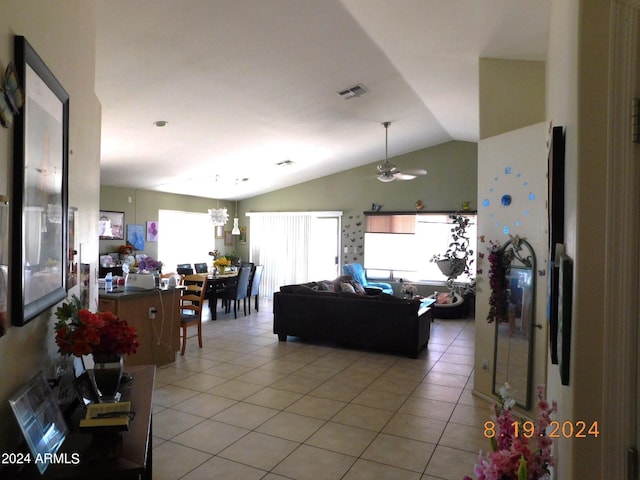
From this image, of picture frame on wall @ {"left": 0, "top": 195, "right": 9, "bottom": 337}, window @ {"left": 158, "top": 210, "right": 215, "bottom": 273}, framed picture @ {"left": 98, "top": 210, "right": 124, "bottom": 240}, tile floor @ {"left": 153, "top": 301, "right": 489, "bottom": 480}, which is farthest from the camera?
window @ {"left": 158, "top": 210, "right": 215, "bottom": 273}

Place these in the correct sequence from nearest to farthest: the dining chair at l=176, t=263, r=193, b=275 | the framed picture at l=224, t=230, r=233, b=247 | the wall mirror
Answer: the wall mirror < the dining chair at l=176, t=263, r=193, b=275 < the framed picture at l=224, t=230, r=233, b=247

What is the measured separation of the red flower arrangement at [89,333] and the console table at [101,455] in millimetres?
270

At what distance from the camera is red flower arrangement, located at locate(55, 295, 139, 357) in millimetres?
1639

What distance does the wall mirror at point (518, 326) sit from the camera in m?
3.33

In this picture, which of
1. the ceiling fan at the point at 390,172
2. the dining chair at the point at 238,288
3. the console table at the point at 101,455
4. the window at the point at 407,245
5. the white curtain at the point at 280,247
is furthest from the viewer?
the white curtain at the point at 280,247

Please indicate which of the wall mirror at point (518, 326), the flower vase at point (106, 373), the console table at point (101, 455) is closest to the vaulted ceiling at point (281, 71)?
the wall mirror at point (518, 326)

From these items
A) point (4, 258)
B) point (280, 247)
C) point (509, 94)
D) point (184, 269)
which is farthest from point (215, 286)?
point (4, 258)

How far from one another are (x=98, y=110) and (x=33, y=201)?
169 cm

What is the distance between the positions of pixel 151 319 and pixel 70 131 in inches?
114

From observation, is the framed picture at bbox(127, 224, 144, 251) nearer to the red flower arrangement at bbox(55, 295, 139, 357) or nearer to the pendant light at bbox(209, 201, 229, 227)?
the pendant light at bbox(209, 201, 229, 227)

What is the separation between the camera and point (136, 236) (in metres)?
8.03

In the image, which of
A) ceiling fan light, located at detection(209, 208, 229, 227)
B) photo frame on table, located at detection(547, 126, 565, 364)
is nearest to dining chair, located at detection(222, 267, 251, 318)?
ceiling fan light, located at detection(209, 208, 229, 227)

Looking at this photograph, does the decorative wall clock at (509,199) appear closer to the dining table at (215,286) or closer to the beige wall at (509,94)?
the beige wall at (509,94)

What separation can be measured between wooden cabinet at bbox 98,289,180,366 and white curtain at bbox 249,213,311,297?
5.08 meters
